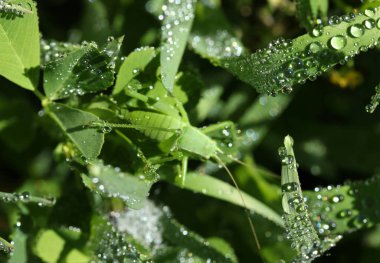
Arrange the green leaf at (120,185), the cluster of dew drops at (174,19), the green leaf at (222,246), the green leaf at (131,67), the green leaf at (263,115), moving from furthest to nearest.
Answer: the green leaf at (263,115), the green leaf at (222,246), the cluster of dew drops at (174,19), the green leaf at (131,67), the green leaf at (120,185)

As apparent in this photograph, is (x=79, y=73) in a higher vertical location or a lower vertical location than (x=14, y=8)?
lower

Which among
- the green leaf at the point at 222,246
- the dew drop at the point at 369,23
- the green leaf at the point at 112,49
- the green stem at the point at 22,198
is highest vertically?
the dew drop at the point at 369,23

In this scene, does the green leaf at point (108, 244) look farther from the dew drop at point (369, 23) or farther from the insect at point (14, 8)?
the dew drop at point (369, 23)

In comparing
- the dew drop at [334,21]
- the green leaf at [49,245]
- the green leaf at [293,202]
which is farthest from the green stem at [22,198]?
the dew drop at [334,21]

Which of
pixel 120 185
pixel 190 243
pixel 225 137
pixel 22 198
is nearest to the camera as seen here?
pixel 120 185

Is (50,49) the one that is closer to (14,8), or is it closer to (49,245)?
(14,8)

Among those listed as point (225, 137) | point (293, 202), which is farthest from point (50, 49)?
point (293, 202)

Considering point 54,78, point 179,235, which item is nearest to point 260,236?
point 179,235
